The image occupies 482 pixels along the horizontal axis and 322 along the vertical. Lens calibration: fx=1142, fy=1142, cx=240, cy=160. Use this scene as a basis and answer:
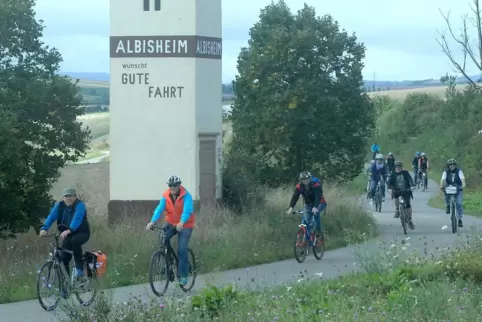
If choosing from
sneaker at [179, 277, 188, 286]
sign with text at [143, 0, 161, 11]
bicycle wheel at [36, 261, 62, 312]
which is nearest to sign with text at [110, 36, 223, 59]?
sign with text at [143, 0, 161, 11]

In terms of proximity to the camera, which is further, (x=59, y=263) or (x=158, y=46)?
(x=158, y=46)

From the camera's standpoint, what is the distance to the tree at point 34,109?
73.6ft

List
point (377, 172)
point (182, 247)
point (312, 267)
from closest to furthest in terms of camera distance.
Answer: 1. point (182, 247)
2. point (312, 267)
3. point (377, 172)

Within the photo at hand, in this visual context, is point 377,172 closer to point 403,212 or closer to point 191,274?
point 403,212

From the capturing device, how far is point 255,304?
1224 centimetres

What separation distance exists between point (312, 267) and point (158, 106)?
273 inches

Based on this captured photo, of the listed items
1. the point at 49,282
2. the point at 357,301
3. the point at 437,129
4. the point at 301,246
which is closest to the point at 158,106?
the point at 301,246

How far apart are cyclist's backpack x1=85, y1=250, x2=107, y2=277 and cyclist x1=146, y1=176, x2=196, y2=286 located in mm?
989

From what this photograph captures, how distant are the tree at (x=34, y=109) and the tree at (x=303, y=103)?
17.2 ft

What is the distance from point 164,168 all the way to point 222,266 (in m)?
6.22

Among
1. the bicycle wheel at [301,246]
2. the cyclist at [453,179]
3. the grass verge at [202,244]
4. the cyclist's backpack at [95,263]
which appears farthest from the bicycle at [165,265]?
the cyclist at [453,179]

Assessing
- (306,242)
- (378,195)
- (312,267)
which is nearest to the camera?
(312,267)

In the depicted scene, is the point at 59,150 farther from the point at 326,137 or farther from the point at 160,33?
the point at 326,137

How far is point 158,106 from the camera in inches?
1017
